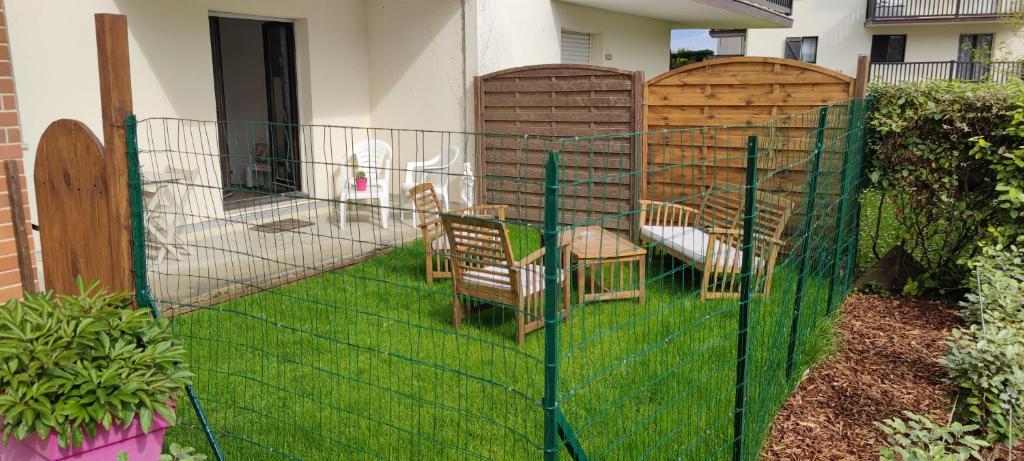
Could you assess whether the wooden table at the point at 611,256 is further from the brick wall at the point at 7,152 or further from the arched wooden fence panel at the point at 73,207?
the brick wall at the point at 7,152

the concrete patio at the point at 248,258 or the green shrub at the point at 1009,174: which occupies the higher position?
the green shrub at the point at 1009,174

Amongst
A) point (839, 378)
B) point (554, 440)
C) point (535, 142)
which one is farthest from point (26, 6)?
point (839, 378)

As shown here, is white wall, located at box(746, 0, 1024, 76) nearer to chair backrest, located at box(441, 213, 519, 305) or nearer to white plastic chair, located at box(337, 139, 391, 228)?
white plastic chair, located at box(337, 139, 391, 228)

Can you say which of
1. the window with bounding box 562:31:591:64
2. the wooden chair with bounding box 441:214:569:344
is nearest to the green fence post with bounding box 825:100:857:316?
the wooden chair with bounding box 441:214:569:344

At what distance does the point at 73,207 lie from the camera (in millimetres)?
3111

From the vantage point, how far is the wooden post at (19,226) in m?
3.09

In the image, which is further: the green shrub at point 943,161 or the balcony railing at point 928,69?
the balcony railing at point 928,69

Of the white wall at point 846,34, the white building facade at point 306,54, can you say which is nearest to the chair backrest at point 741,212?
the white building facade at point 306,54

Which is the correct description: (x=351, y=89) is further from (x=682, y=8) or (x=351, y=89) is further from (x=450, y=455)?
(x=450, y=455)

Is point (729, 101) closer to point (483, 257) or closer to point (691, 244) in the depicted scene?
point (691, 244)

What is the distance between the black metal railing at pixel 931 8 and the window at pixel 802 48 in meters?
2.21

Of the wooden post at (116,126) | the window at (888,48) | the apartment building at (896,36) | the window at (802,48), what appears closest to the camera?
the wooden post at (116,126)

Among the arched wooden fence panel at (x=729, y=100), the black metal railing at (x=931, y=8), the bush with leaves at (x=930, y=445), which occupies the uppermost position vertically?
the black metal railing at (x=931, y=8)

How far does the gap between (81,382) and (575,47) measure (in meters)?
9.89
